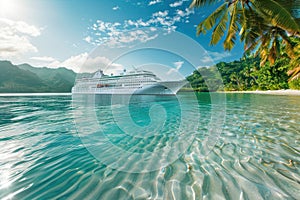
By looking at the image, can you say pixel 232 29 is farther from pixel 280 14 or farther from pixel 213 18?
pixel 280 14

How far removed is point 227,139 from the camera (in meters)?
2.73

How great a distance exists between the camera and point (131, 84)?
26.4 metres

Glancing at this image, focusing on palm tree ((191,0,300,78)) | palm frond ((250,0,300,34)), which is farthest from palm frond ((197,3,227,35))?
palm frond ((250,0,300,34))

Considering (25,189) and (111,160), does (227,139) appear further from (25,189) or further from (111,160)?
(25,189)

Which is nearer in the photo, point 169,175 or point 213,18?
point 169,175

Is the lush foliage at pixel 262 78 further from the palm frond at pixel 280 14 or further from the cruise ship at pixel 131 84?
the cruise ship at pixel 131 84

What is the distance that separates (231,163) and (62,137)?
358cm

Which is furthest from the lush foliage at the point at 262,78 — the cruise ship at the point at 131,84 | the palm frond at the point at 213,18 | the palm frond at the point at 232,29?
the cruise ship at the point at 131,84

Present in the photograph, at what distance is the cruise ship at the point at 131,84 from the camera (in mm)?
23362

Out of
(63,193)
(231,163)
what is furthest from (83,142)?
(231,163)

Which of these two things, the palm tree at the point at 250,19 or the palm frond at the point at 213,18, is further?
the palm frond at the point at 213,18

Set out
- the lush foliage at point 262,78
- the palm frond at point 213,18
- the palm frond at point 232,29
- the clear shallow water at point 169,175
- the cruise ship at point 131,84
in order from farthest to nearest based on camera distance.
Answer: the cruise ship at point 131,84 < the lush foliage at point 262,78 < the palm frond at point 213,18 < the palm frond at point 232,29 < the clear shallow water at point 169,175

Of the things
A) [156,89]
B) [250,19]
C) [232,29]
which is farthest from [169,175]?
[156,89]

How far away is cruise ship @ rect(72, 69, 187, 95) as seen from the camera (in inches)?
920
